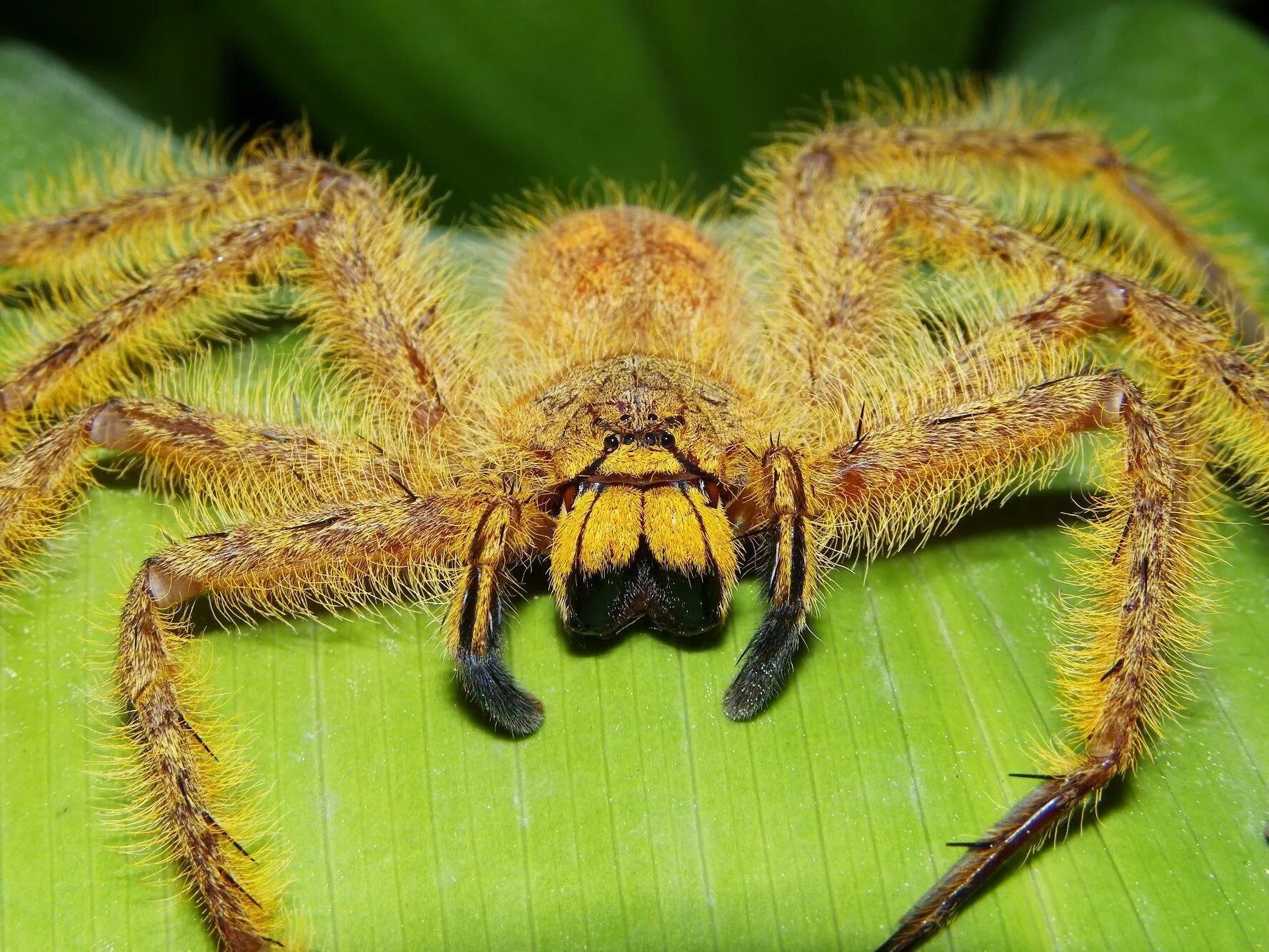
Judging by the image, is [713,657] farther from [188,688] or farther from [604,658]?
[188,688]

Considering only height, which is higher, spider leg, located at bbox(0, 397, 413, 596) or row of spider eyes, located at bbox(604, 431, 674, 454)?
spider leg, located at bbox(0, 397, 413, 596)

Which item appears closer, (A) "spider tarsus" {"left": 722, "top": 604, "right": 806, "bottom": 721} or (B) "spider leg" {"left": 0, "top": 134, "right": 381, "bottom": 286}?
(A) "spider tarsus" {"left": 722, "top": 604, "right": 806, "bottom": 721}

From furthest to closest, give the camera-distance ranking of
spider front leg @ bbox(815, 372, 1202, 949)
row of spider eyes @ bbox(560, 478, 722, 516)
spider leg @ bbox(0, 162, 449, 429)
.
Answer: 1. spider leg @ bbox(0, 162, 449, 429)
2. row of spider eyes @ bbox(560, 478, 722, 516)
3. spider front leg @ bbox(815, 372, 1202, 949)

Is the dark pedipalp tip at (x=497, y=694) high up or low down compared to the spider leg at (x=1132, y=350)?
down

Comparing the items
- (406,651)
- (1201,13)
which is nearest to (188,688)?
(406,651)

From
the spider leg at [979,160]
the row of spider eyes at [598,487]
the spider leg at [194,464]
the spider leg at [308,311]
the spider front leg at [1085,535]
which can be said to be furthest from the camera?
the spider leg at [979,160]

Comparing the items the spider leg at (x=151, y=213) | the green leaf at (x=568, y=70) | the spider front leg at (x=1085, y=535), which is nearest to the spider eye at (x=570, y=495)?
the spider front leg at (x=1085, y=535)

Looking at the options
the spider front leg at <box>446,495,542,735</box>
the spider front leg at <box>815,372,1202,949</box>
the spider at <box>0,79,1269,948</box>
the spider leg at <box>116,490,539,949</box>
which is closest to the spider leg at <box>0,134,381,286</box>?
the spider at <box>0,79,1269,948</box>

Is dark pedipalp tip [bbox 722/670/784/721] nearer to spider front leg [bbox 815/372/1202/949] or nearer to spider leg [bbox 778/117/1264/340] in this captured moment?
spider front leg [bbox 815/372/1202/949]

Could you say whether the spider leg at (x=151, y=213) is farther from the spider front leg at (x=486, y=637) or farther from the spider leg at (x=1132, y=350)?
the spider leg at (x=1132, y=350)

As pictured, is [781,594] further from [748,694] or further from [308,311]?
[308,311]
